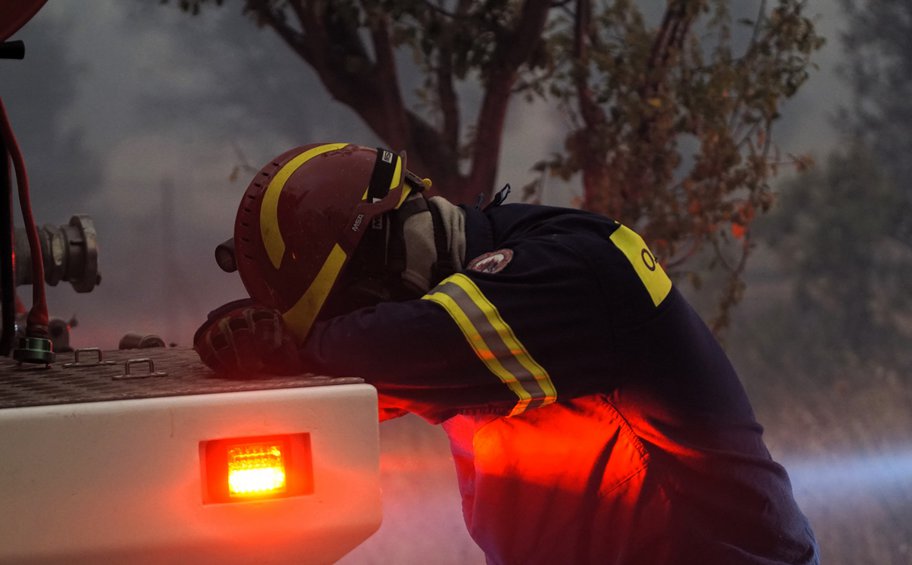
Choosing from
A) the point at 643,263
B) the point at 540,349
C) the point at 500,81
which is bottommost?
the point at 540,349

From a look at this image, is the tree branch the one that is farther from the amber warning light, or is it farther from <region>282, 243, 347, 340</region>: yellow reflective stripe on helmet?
the amber warning light

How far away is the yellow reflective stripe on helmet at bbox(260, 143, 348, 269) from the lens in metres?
2.58

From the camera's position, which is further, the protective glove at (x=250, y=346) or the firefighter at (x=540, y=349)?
the firefighter at (x=540, y=349)

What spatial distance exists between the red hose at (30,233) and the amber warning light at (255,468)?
2.85 feet

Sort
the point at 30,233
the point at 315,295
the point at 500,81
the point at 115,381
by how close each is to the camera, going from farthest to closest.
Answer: the point at 500,81, the point at 30,233, the point at 315,295, the point at 115,381

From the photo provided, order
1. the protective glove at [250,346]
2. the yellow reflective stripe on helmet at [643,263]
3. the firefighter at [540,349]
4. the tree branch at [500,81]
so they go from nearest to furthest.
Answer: the protective glove at [250,346] → the firefighter at [540,349] → the yellow reflective stripe on helmet at [643,263] → the tree branch at [500,81]

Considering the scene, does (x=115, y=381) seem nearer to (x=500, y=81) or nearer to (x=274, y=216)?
(x=274, y=216)

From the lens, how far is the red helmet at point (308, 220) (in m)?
2.54

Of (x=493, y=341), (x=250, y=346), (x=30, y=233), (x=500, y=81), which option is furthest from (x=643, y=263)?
(x=500, y=81)

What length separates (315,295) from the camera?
2518mm

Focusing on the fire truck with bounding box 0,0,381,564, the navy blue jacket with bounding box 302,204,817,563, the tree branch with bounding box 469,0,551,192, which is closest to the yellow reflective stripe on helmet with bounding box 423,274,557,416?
the navy blue jacket with bounding box 302,204,817,563

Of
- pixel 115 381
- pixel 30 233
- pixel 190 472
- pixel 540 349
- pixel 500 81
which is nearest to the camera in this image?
pixel 190 472

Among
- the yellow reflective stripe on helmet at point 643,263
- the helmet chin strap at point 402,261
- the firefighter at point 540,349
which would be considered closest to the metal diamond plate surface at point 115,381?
the firefighter at point 540,349

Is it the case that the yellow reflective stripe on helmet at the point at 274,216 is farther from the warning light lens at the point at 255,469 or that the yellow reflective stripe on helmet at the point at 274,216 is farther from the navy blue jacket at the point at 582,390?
the warning light lens at the point at 255,469
